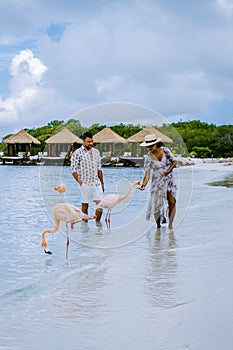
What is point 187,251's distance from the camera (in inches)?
260

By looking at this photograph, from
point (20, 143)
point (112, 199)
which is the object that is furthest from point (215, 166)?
point (112, 199)

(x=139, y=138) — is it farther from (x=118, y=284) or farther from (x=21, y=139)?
(x=21, y=139)

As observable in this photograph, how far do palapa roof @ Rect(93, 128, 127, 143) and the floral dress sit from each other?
55cm

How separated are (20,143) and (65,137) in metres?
44.4

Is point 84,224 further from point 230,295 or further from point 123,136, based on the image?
point 230,295

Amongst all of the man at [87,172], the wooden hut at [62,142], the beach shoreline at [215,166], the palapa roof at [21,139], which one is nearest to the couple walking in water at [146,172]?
the man at [87,172]

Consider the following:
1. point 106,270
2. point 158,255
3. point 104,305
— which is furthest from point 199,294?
point 158,255

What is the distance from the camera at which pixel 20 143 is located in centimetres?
5100

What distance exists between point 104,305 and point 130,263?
1.55m

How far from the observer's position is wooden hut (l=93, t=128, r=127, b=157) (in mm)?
7123

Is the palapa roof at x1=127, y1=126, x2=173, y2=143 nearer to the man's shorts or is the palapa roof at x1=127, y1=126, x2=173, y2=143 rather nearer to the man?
the man

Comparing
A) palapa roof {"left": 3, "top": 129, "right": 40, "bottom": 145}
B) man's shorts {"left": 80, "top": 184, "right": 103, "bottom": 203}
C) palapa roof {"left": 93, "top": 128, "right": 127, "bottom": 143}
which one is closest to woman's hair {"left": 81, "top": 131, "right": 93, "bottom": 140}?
palapa roof {"left": 93, "top": 128, "right": 127, "bottom": 143}

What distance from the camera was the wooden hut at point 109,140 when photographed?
7.12 meters

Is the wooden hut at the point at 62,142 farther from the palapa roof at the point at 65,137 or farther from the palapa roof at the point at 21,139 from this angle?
the palapa roof at the point at 21,139
